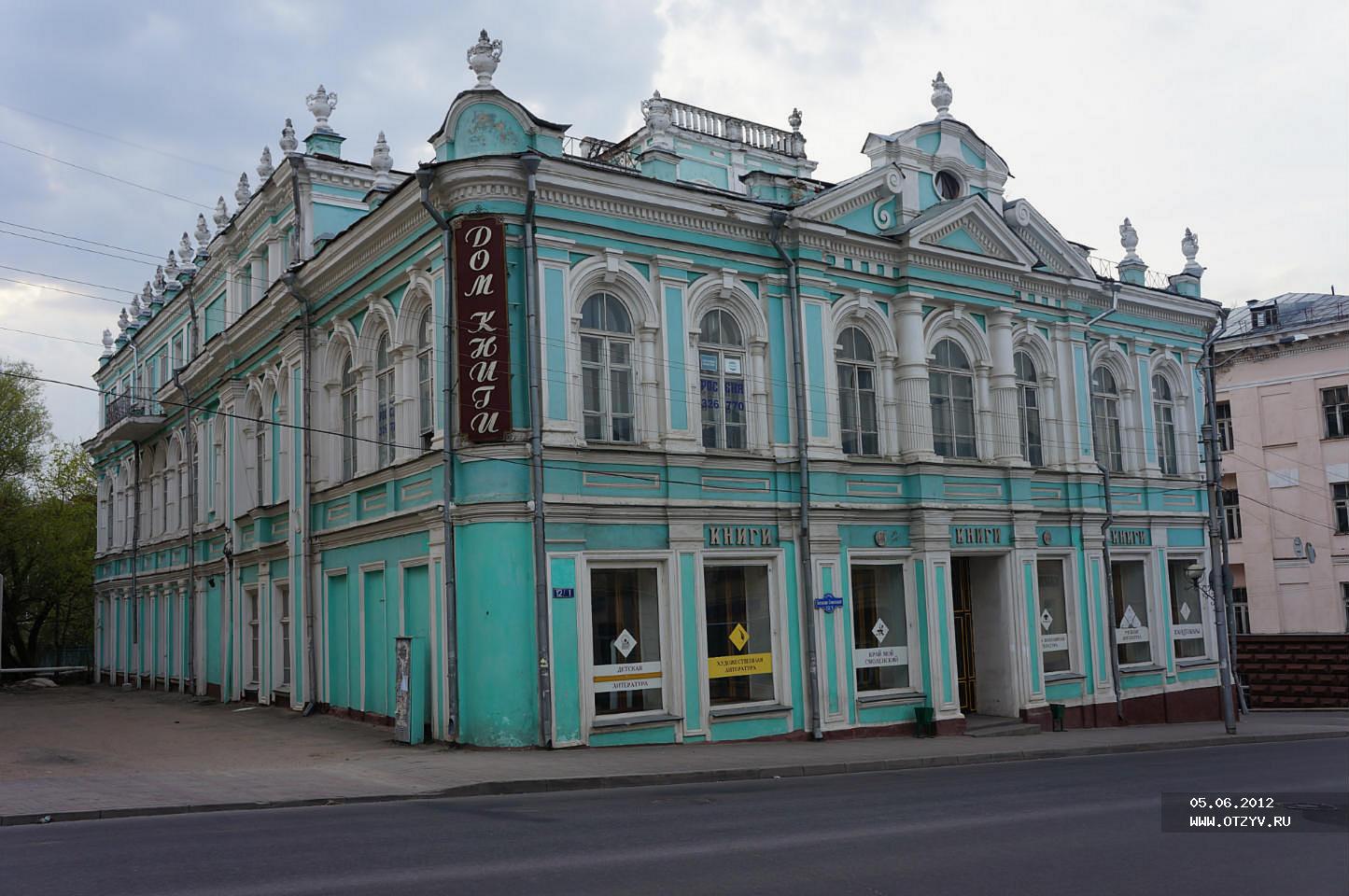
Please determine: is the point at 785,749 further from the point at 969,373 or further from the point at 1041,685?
the point at 969,373

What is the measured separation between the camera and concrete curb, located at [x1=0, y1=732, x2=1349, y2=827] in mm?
11938

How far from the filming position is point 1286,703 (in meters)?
37.3

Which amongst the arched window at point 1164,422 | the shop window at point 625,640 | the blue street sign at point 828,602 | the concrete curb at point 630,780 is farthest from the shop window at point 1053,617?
the shop window at point 625,640

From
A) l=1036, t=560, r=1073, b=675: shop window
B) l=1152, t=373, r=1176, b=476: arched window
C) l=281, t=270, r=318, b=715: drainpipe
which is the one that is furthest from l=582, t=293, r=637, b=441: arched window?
l=1152, t=373, r=1176, b=476: arched window

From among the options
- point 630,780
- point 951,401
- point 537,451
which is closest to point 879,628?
point 951,401

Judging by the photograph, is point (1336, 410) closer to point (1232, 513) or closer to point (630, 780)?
point (1232, 513)

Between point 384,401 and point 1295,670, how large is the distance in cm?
3021

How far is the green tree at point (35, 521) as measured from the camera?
43.3 metres

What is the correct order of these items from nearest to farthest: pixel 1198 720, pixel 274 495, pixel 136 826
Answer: pixel 136 826
pixel 274 495
pixel 1198 720

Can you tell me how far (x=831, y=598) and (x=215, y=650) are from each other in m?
16.6

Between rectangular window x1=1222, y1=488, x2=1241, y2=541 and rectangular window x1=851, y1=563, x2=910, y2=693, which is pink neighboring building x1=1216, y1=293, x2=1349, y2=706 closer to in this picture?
rectangular window x1=1222, y1=488, x2=1241, y2=541

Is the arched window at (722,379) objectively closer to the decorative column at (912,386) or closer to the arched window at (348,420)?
the decorative column at (912,386)

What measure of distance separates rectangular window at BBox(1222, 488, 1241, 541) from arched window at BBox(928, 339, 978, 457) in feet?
77.6

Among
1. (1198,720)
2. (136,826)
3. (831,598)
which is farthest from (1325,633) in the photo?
(136,826)
